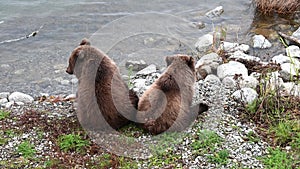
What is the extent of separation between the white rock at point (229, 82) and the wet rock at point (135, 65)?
8.39 ft

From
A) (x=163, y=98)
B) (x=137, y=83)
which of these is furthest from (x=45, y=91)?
(x=163, y=98)

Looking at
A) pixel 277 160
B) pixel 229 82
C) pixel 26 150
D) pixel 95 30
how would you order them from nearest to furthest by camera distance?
1. pixel 277 160
2. pixel 26 150
3. pixel 229 82
4. pixel 95 30

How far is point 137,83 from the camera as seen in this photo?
8.24 metres

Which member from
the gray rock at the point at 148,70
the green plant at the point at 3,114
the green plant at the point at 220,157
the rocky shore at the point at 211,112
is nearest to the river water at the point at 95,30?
the gray rock at the point at 148,70

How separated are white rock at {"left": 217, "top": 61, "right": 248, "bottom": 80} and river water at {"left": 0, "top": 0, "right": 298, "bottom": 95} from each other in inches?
77.2

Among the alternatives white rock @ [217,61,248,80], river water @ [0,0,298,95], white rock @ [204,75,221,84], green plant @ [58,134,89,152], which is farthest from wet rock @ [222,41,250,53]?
green plant @ [58,134,89,152]

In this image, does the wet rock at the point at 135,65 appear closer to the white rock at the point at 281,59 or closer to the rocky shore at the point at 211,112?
the rocky shore at the point at 211,112

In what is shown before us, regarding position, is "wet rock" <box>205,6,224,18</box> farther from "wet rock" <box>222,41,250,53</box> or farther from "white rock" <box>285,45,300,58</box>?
"white rock" <box>285,45,300,58</box>

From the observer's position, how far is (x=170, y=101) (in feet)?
19.6

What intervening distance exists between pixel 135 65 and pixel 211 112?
3.72m

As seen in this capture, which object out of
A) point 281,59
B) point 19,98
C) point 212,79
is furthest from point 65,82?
point 281,59

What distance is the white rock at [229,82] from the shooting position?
7.62 metres

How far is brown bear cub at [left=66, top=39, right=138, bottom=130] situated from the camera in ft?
19.7

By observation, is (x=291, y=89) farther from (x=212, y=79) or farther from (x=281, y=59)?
(x=281, y=59)
